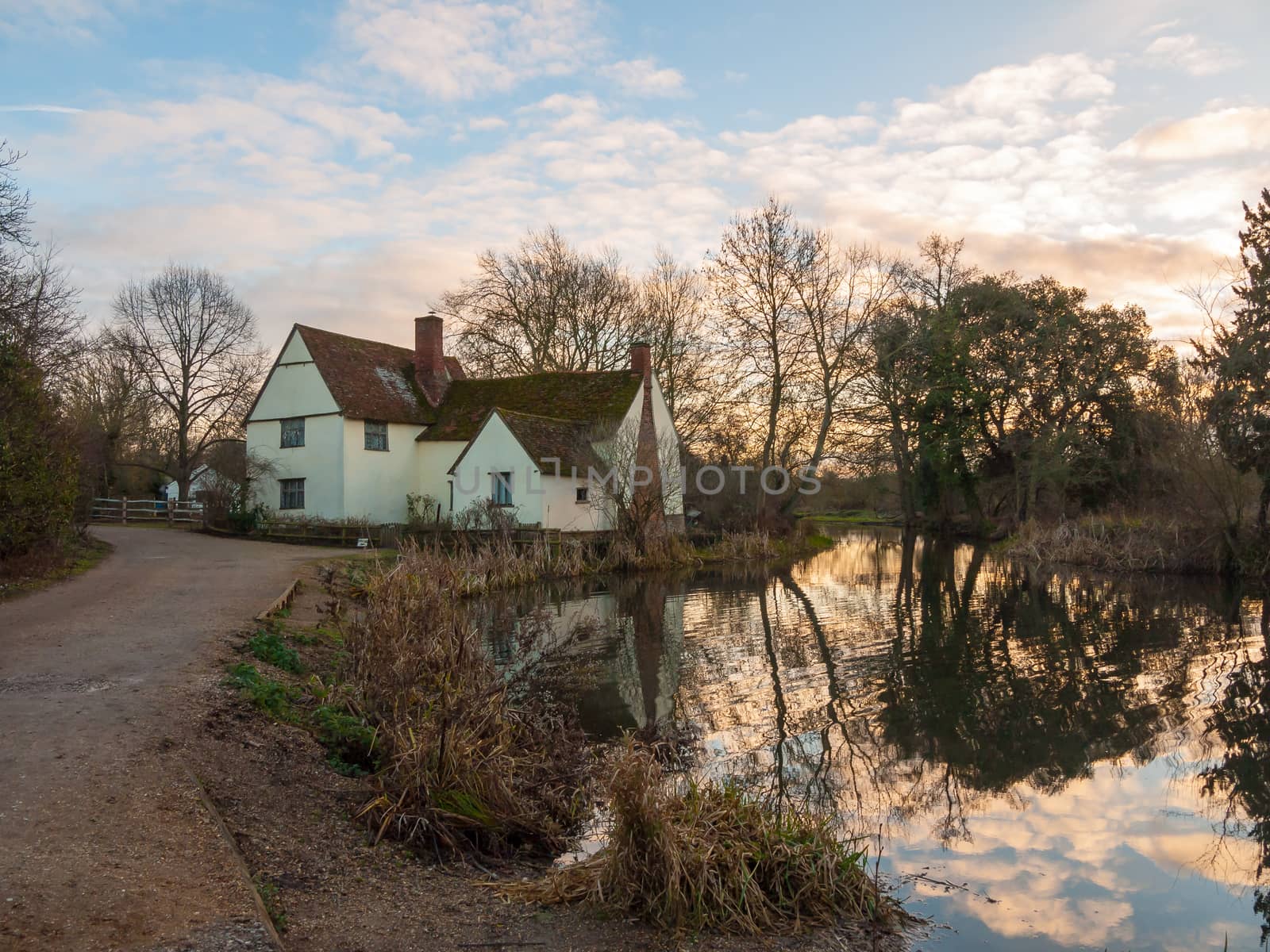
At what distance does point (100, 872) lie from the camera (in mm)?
4504

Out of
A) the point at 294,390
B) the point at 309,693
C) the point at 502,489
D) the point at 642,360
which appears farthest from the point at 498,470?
the point at 309,693

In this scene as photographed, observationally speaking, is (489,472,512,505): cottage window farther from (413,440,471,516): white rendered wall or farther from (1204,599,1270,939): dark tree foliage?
(1204,599,1270,939): dark tree foliage

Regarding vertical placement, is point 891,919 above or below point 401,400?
below

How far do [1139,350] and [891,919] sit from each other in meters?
35.0

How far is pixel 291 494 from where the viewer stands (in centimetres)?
3195

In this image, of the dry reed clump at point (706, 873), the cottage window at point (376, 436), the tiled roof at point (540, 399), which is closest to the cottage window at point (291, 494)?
the cottage window at point (376, 436)

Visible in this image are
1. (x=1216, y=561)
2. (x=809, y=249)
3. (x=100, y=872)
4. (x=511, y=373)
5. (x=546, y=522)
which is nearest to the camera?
(x=100, y=872)

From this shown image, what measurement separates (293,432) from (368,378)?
3280 mm

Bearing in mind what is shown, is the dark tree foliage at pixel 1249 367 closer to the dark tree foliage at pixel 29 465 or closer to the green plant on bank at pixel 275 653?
the green plant on bank at pixel 275 653

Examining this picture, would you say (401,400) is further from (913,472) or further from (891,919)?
(891,919)

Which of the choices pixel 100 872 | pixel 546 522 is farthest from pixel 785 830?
pixel 546 522

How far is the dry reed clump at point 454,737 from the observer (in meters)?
6.09

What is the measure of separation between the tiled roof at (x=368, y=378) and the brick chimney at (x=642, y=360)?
26.3 feet

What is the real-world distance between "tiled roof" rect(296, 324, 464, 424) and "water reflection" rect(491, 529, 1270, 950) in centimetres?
1637
